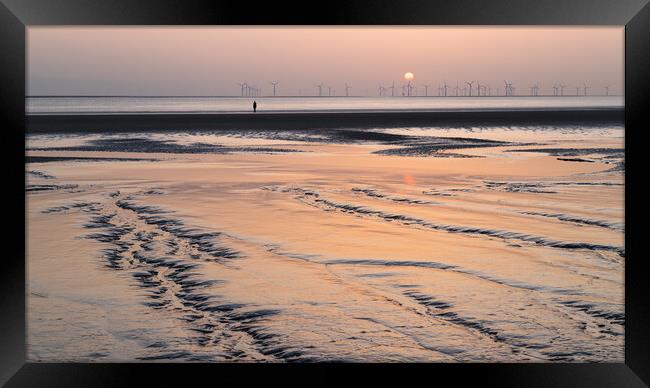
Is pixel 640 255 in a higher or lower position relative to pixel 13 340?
higher

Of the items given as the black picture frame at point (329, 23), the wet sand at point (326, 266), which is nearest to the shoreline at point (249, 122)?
the wet sand at point (326, 266)

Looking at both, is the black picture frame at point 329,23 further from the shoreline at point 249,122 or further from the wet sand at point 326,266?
the shoreline at point 249,122

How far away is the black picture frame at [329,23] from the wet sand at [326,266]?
1.16 meters

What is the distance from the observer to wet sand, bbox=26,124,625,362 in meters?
5.95

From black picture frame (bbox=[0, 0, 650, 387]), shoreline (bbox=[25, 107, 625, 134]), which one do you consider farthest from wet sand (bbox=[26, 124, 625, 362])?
shoreline (bbox=[25, 107, 625, 134])

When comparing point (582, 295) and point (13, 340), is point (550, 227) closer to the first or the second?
Answer: point (582, 295)

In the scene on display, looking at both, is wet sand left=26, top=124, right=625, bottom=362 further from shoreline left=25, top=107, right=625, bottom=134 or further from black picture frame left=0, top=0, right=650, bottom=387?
shoreline left=25, top=107, right=625, bottom=134

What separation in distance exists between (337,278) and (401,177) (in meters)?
9.30

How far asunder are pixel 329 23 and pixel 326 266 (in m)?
4.42

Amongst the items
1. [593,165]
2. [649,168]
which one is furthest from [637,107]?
[593,165]

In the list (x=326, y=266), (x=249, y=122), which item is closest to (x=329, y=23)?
(x=326, y=266)

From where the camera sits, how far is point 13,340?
4414 millimetres

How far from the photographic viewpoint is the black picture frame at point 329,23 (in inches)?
165

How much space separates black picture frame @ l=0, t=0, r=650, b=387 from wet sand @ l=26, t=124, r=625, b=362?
1.16m
